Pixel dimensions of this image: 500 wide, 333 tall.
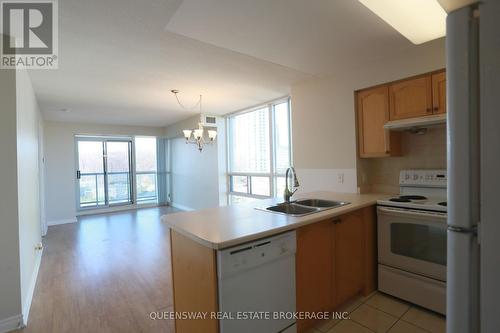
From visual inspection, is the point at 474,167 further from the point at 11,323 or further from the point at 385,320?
the point at 11,323

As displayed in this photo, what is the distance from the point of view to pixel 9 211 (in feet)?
6.86

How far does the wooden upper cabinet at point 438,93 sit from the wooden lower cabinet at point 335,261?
1087mm

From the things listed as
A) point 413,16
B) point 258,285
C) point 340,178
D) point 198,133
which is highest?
point 413,16

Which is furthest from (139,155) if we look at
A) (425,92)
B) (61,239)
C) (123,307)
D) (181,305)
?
(425,92)

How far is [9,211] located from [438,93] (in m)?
3.89

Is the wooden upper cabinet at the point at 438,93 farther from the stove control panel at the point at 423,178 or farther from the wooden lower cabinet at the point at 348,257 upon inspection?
the wooden lower cabinet at the point at 348,257

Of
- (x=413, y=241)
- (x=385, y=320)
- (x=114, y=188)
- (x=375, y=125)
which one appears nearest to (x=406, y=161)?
(x=375, y=125)

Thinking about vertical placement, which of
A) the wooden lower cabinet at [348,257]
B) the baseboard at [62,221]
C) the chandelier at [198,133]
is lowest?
the baseboard at [62,221]

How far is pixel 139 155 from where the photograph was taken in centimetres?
772

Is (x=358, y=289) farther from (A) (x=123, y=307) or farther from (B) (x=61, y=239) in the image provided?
(B) (x=61, y=239)

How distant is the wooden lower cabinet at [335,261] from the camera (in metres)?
1.85

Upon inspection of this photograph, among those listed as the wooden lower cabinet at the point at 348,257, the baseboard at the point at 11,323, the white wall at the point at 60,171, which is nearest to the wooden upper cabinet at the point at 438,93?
the wooden lower cabinet at the point at 348,257

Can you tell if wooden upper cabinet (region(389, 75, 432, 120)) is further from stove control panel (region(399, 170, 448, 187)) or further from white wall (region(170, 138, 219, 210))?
white wall (region(170, 138, 219, 210))

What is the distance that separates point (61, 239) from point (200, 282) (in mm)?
4599
